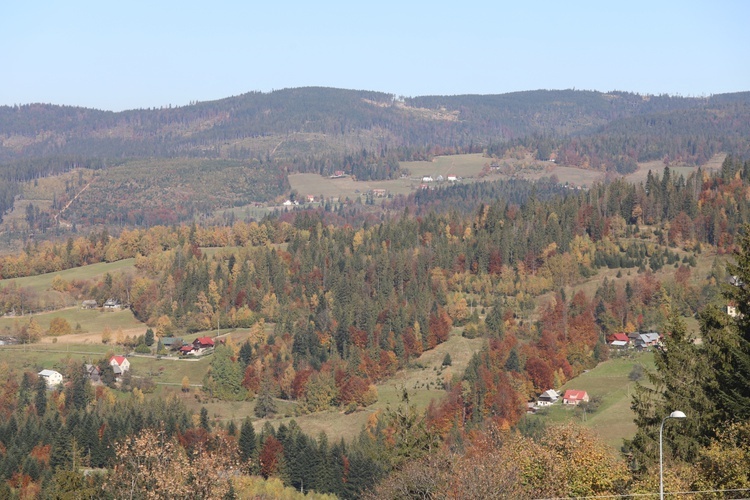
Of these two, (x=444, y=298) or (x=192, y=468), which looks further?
(x=444, y=298)

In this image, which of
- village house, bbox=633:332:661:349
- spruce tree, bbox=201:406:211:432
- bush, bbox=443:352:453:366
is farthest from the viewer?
bush, bbox=443:352:453:366

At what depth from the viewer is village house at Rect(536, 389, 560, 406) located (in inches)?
5743

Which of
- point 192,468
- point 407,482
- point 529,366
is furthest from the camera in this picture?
point 529,366

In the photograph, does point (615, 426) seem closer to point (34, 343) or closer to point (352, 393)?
point (352, 393)

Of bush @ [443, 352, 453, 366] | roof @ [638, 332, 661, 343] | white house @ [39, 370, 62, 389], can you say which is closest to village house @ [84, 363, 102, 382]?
white house @ [39, 370, 62, 389]

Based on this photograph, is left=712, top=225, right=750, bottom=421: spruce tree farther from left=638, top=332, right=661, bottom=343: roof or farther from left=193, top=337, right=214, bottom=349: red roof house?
left=193, top=337, right=214, bottom=349: red roof house

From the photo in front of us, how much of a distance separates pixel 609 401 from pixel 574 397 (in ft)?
25.8

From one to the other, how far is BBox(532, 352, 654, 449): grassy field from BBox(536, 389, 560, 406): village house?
1.48 meters

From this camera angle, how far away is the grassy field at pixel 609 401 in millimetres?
115475

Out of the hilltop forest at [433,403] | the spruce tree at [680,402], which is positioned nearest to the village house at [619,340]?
the hilltop forest at [433,403]

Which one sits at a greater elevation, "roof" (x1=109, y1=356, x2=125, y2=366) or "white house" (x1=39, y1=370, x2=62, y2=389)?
"roof" (x1=109, y1=356, x2=125, y2=366)

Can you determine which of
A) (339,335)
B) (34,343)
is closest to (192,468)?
(339,335)

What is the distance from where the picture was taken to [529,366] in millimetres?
156500

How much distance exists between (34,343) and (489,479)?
155725 mm
